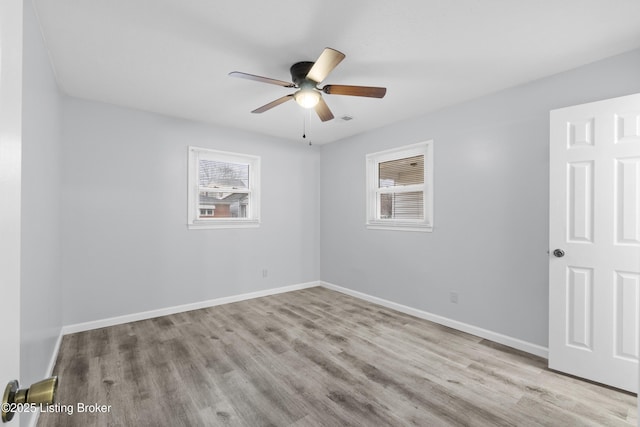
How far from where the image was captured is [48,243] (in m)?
2.34

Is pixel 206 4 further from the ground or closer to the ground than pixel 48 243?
further from the ground

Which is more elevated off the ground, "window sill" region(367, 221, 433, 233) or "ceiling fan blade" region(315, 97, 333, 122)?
"ceiling fan blade" region(315, 97, 333, 122)

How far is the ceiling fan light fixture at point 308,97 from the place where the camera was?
7.99 ft

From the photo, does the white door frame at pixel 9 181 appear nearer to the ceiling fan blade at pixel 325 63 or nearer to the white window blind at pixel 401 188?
the ceiling fan blade at pixel 325 63

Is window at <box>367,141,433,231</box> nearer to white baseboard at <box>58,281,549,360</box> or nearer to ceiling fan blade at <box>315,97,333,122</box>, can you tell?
white baseboard at <box>58,281,549,360</box>

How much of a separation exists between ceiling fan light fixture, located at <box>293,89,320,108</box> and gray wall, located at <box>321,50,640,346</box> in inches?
71.2

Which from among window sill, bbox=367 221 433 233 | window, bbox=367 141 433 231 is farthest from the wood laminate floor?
window, bbox=367 141 433 231

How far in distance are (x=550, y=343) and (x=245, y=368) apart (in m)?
2.59

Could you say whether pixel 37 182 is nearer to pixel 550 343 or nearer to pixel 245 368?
pixel 245 368

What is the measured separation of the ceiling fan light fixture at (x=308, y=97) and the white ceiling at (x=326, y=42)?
0.26m

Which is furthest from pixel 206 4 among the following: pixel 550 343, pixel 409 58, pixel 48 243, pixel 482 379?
pixel 550 343

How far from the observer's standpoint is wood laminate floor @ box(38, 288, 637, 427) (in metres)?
1.89

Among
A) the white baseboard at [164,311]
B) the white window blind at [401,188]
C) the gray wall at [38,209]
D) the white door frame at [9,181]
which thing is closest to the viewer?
the white door frame at [9,181]

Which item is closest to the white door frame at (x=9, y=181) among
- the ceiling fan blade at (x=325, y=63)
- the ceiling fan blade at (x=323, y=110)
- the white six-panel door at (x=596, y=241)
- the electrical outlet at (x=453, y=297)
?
the ceiling fan blade at (x=325, y=63)
